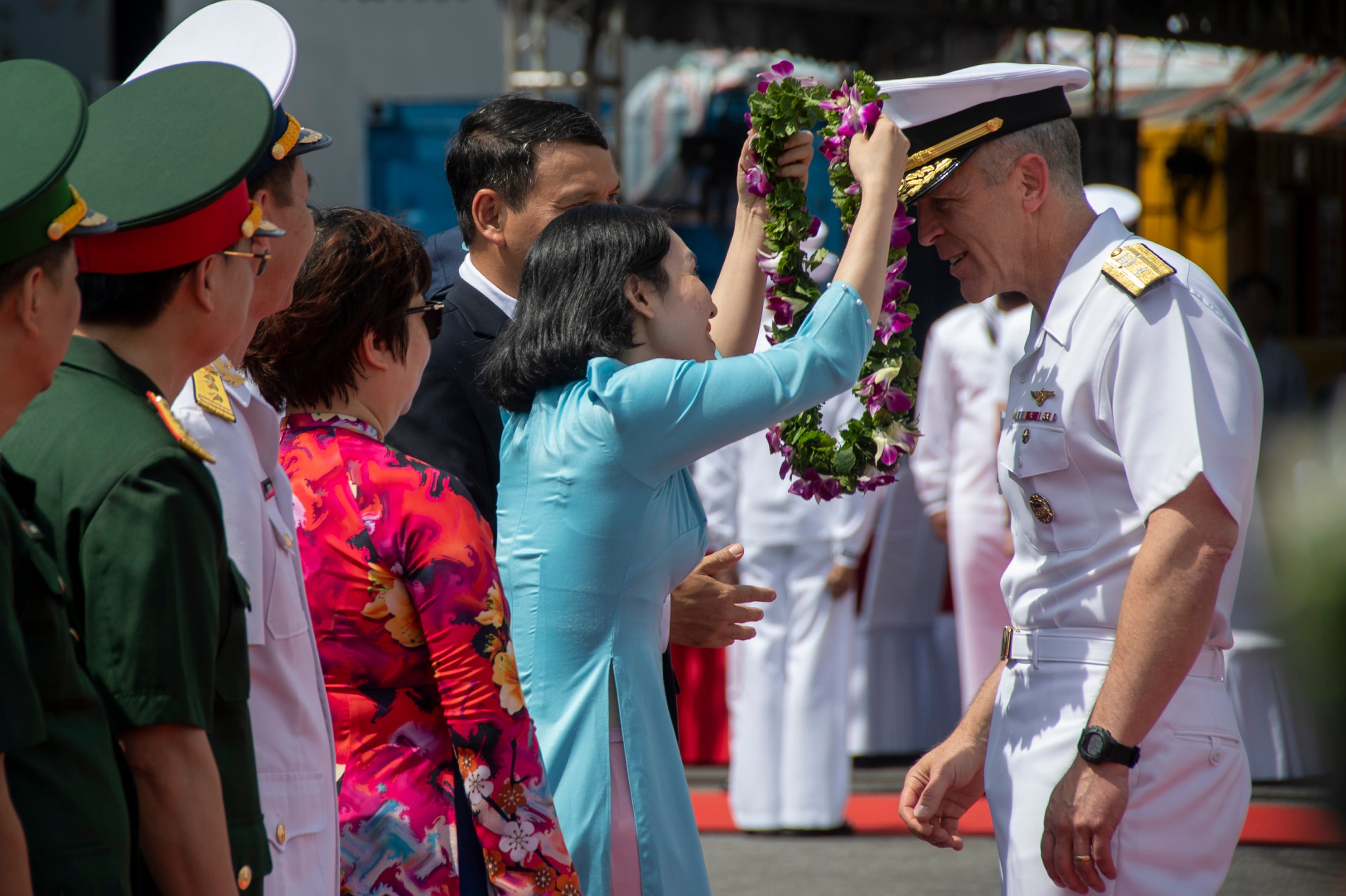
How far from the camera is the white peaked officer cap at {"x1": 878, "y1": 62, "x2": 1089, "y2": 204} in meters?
2.33

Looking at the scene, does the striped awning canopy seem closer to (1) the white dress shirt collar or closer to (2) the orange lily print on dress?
(1) the white dress shirt collar

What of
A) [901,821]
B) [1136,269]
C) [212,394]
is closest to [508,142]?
[212,394]

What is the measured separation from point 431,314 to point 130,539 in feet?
3.68

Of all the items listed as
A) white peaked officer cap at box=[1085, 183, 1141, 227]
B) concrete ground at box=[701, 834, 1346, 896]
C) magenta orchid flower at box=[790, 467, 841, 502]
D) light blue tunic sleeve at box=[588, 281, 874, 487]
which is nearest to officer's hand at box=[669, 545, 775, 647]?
magenta orchid flower at box=[790, 467, 841, 502]

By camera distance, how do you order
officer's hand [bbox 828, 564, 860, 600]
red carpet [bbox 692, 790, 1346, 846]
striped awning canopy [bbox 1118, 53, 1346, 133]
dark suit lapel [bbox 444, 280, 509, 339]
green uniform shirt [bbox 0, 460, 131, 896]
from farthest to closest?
striped awning canopy [bbox 1118, 53, 1346, 133] → officer's hand [bbox 828, 564, 860, 600] → red carpet [bbox 692, 790, 1346, 846] → dark suit lapel [bbox 444, 280, 509, 339] → green uniform shirt [bbox 0, 460, 131, 896]

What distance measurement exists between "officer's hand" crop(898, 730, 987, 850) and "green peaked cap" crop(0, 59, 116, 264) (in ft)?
5.09

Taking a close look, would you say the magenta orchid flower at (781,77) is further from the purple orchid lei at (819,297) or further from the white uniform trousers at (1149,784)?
the white uniform trousers at (1149,784)

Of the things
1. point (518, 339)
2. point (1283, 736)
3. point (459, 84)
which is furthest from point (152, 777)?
point (459, 84)

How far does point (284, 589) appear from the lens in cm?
189

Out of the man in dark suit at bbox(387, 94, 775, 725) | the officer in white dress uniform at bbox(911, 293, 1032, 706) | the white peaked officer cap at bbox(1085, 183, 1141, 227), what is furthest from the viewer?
the white peaked officer cap at bbox(1085, 183, 1141, 227)

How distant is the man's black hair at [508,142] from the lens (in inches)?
114

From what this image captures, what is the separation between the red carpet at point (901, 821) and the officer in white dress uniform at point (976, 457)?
67 centimetres

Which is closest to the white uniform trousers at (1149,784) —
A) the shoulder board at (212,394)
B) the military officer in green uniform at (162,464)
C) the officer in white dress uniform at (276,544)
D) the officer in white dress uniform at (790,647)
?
the officer in white dress uniform at (276,544)

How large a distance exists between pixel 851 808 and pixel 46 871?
18.2ft
